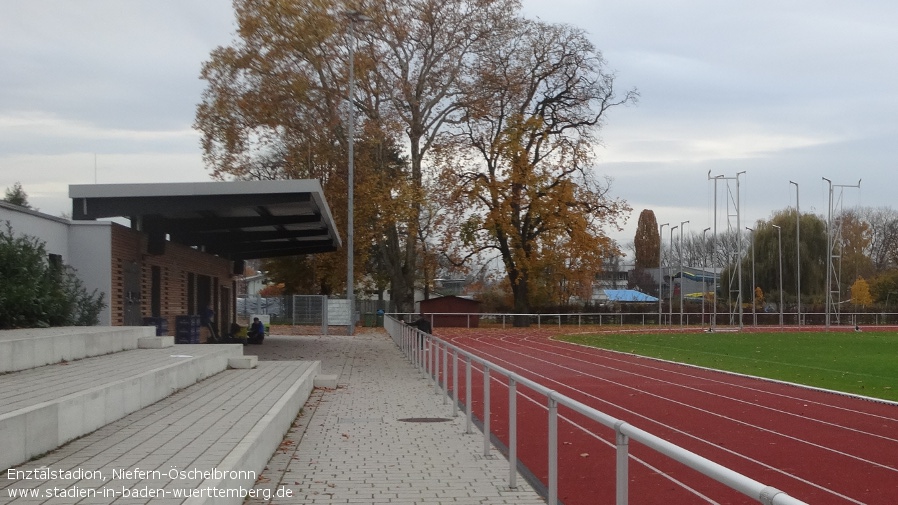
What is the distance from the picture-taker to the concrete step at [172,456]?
248 inches

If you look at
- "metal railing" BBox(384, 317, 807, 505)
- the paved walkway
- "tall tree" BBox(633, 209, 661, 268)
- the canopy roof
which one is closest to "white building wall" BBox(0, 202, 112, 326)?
the canopy roof

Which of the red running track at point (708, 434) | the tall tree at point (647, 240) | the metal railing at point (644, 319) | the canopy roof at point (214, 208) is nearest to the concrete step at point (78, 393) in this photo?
the red running track at point (708, 434)

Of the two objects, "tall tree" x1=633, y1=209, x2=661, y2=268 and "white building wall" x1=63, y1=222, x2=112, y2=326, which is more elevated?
"tall tree" x1=633, y1=209, x2=661, y2=268

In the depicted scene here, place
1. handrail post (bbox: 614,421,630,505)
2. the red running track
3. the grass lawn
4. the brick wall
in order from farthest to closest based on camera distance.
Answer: the brick wall → the grass lawn → the red running track → handrail post (bbox: 614,421,630,505)

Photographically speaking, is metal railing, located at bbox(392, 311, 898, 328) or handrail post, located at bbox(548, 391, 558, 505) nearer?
handrail post, located at bbox(548, 391, 558, 505)

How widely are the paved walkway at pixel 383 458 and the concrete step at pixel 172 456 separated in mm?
304

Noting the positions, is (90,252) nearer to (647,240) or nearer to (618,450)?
(618,450)

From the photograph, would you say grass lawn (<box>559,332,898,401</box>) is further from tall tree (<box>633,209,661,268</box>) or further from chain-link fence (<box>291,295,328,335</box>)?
tall tree (<box>633,209,661,268</box>)

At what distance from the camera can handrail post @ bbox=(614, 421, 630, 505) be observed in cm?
504

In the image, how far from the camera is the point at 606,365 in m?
25.8

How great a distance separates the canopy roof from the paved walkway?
447 cm

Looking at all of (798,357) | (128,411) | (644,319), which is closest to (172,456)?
(128,411)

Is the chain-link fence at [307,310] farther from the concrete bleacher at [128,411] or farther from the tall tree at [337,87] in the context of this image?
the concrete bleacher at [128,411]

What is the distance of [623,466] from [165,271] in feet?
77.0
